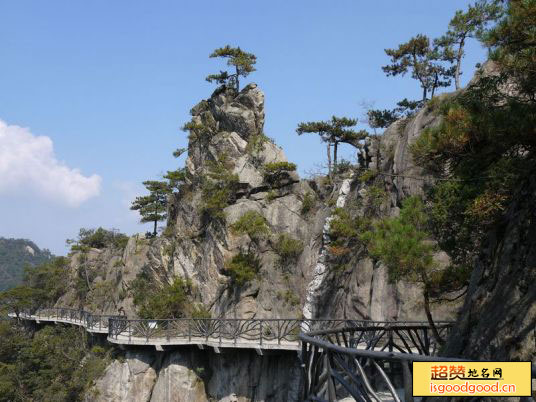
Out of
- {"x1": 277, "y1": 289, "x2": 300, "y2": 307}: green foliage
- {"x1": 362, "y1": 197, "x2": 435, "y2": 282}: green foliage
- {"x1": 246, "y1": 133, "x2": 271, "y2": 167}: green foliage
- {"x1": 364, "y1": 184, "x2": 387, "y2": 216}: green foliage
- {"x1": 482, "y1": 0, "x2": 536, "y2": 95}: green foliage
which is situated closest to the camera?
{"x1": 482, "y1": 0, "x2": 536, "y2": 95}: green foliage

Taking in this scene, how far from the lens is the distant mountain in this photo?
14750cm

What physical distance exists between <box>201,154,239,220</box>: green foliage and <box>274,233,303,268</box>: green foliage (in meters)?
3.71

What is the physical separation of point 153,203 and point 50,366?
13703 millimetres

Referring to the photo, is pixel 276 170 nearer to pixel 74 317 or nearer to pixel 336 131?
pixel 336 131

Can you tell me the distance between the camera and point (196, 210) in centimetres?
2756

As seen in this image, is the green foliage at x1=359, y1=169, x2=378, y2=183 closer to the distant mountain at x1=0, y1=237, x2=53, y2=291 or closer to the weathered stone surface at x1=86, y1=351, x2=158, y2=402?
the weathered stone surface at x1=86, y1=351, x2=158, y2=402

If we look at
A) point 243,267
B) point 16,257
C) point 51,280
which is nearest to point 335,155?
point 243,267

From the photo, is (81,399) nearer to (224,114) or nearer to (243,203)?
(243,203)

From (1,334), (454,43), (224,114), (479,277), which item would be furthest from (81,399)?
(454,43)

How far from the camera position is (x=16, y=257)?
165375mm

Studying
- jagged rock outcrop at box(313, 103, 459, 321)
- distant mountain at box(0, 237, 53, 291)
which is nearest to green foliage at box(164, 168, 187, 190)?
jagged rock outcrop at box(313, 103, 459, 321)

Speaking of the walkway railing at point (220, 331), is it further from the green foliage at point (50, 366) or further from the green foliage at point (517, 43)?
the green foliage at point (517, 43)

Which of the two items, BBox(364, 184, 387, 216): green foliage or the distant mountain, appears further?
the distant mountain

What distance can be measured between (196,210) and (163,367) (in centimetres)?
930
